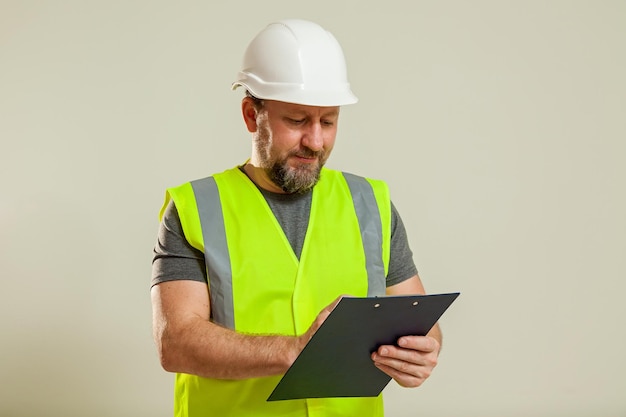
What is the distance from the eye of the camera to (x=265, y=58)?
7.32 ft

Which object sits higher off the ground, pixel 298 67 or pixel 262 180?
pixel 298 67

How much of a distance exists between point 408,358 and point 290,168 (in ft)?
1.74

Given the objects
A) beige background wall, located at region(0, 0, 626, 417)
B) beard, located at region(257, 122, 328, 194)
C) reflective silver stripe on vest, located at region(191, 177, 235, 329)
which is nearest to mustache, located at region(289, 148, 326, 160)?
beard, located at region(257, 122, 328, 194)

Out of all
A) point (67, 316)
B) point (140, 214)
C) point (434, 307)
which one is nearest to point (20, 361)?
point (67, 316)

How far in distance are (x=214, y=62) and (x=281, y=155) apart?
73.9 inches

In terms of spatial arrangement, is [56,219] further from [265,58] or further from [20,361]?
[265,58]

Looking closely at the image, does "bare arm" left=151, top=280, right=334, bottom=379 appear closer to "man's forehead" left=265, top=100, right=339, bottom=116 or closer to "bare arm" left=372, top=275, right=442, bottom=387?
"bare arm" left=372, top=275, right=442, bottom=387

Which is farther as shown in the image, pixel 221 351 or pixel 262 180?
pixel 262 180

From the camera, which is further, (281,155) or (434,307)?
(281,155)

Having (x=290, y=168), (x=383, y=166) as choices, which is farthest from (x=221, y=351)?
(x=383, y=166)

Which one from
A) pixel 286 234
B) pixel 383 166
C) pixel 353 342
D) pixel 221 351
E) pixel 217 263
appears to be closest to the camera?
pixel 353 342

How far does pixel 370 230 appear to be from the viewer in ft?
7.47

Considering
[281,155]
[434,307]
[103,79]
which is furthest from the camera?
[103,79]

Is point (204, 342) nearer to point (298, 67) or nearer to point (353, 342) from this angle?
point (353, 342)
